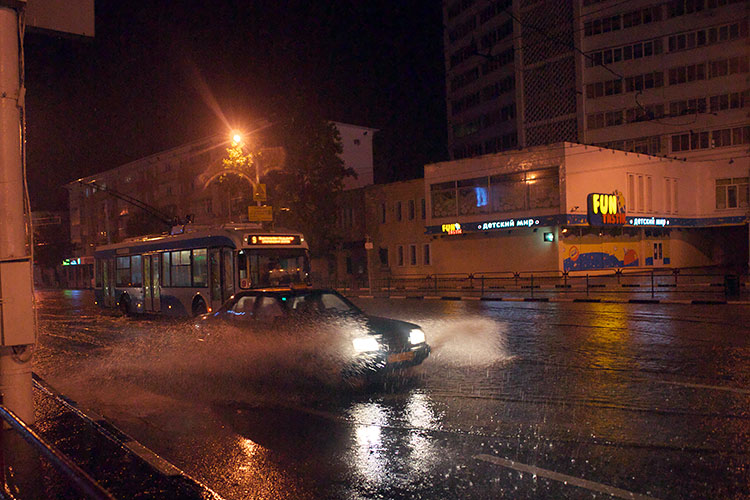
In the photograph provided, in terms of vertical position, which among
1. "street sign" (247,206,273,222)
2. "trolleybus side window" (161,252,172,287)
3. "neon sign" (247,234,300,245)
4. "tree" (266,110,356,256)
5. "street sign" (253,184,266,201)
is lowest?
"trolleybus side window" (161,252,172,287)

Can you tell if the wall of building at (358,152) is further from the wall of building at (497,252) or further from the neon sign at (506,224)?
the neon sign at (506,224)

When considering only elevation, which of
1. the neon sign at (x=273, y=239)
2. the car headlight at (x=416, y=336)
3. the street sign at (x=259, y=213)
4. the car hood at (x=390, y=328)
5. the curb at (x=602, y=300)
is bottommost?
the curb at (x=602, y=300)

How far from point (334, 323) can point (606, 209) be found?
32.5m

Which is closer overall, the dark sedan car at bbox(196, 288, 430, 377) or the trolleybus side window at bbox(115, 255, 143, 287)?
the dark sedan car at bbox(196, 288, 430, 377)

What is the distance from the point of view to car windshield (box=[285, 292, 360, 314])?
1023cm

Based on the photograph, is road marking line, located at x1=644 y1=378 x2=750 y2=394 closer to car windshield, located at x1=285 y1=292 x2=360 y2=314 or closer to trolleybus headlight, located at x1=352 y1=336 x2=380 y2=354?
trolleybus headlight, located at x1=352 y1=336 x2=380 y2=354

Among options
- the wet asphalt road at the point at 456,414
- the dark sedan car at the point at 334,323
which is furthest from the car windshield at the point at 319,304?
the wet asphalt road at the point at 456,414

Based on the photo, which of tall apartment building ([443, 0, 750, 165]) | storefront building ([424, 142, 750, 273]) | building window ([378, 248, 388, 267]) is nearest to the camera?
storefront building ([424, 142, 750, 273])

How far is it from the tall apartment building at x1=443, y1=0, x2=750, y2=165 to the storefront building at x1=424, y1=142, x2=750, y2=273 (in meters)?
4.39

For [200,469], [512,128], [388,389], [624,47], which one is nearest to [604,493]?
[200,469]

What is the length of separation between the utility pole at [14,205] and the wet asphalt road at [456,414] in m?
1.39

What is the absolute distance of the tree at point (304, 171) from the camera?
42594 mm

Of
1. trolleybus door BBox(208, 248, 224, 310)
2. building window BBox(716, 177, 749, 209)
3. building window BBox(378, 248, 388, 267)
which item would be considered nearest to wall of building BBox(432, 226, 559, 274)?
building window BBox(378, 248, 388, 267)

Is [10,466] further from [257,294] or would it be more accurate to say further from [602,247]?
[602,247]
